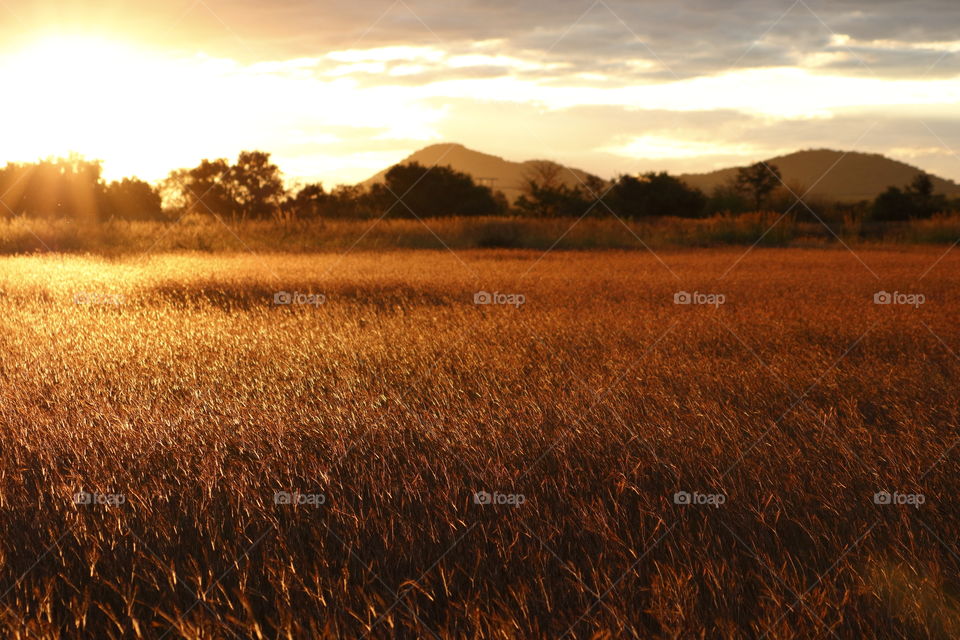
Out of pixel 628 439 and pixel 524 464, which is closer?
pixel 524 464

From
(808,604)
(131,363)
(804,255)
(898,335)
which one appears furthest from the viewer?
(804,255)

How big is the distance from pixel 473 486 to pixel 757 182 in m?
36.8

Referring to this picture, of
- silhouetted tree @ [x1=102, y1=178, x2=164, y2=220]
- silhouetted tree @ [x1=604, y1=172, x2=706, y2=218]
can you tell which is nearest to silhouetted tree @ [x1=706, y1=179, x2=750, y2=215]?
silhouetted tree @ [x1=604, y1=172, x2=706, y2=218]

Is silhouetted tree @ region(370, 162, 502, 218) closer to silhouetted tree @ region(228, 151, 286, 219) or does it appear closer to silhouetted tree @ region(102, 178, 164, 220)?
silhouetted tree @ region(228, 151, 286, 219)

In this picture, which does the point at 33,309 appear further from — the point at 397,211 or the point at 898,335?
the point at 397,211

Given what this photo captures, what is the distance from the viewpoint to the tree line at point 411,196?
3500cm

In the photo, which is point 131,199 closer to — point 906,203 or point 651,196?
point 651,196

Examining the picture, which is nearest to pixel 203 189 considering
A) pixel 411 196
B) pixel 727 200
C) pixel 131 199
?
pixel 131 199

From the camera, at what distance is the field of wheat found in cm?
214

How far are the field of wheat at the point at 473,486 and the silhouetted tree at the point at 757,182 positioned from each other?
31705 mm

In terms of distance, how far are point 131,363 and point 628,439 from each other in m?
3.20

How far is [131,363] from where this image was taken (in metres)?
5.21

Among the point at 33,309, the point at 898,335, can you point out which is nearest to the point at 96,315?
the point at 33,309

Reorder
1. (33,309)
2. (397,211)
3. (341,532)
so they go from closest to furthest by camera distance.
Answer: (341,532), (33,309), (397,211)
